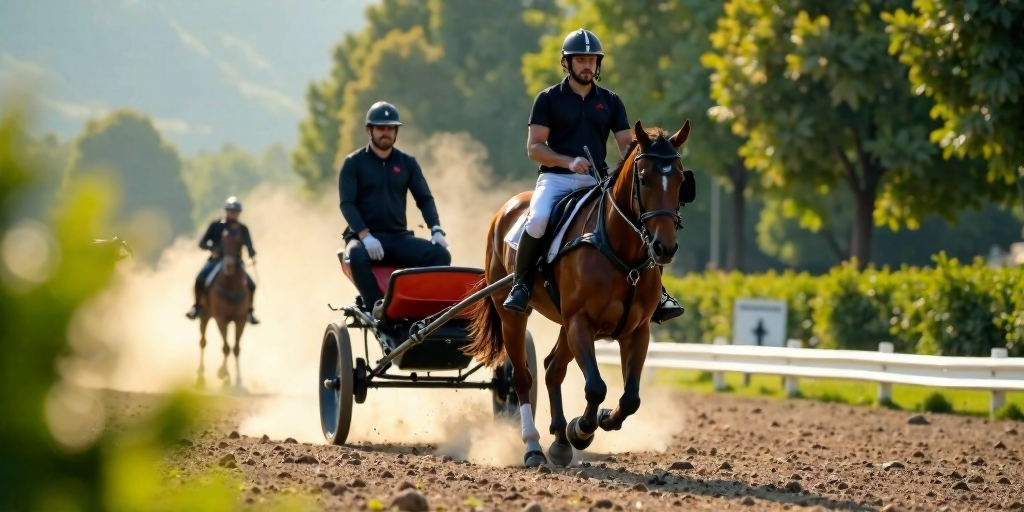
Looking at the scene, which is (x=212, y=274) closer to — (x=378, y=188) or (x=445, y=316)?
(x=378, y=188)

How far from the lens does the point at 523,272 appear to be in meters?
10.1

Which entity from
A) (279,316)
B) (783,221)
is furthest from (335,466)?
(783,221)

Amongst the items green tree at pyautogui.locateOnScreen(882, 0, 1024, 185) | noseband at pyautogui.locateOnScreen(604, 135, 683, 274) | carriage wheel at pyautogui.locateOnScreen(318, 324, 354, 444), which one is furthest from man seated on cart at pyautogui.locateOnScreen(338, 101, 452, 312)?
green tree at pyautogui.locateOnScreen(882, 0, 1024, 185)

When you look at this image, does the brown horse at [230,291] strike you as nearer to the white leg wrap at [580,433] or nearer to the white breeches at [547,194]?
the white breeches at [547,194]

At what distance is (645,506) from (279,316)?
20283 mm

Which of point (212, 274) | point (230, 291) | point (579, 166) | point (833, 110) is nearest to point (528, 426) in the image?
point (579, 166)

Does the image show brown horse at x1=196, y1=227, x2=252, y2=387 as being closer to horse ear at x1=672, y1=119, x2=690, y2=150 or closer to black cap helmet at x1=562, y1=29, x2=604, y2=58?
black cap helmet at x1=562, y1=29, x2=604, y2=58

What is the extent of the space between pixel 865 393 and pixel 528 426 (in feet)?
35.7

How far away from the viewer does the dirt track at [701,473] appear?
762 cm

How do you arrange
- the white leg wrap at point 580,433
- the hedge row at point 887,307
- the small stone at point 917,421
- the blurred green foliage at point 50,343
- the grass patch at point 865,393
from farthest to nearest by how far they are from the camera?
the hedge row at point 887,307 → the grass patch at point 865,393 → the small stone at point 917,421 → the white leg wrap at point 580,433 → the blurred green foliage at point 50,343

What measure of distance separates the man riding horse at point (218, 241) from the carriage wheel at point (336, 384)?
10592 millimetres

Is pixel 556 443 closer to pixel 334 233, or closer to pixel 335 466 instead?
pixel 335 466

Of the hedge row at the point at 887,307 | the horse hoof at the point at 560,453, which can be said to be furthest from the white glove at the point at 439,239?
the hedge row at the point at 887,307

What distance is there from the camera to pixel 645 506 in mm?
7465
